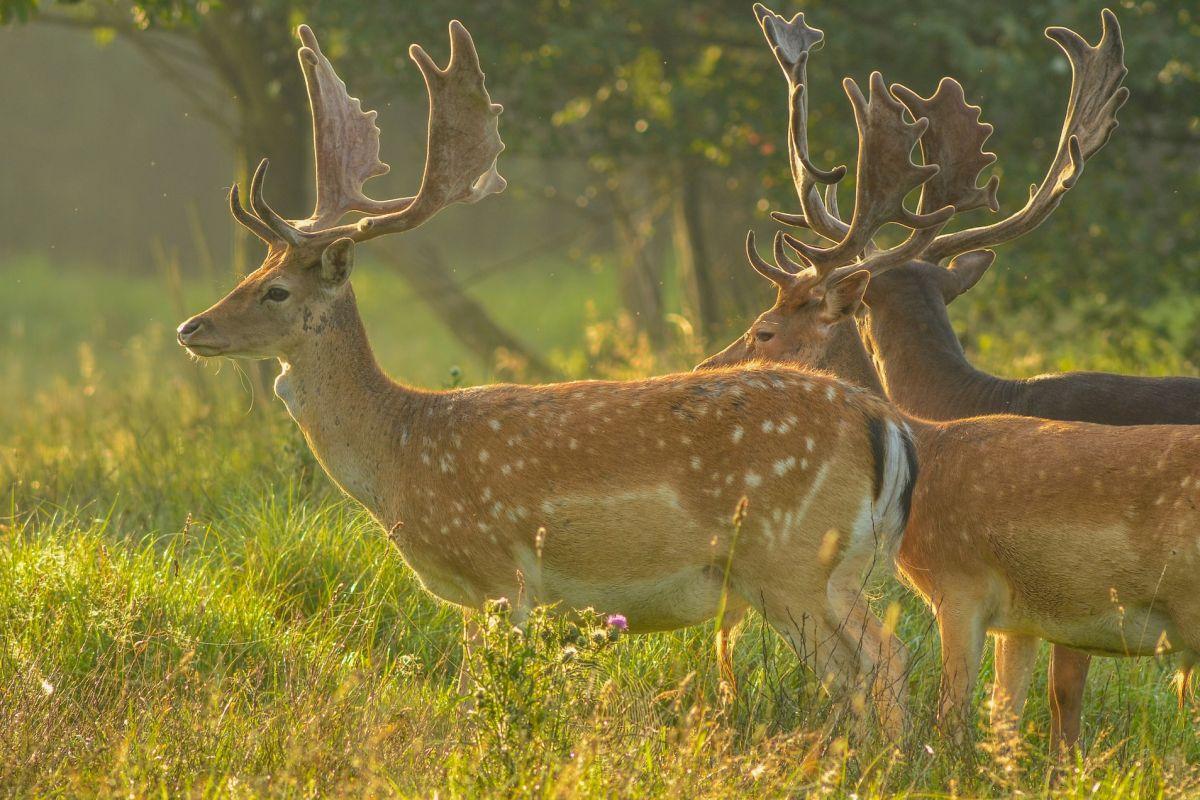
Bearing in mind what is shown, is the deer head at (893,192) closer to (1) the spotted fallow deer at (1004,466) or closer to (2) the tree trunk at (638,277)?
(1) the spotted fallow deer at (1004,466)

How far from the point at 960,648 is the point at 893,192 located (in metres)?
2.06

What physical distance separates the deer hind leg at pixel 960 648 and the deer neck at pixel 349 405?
5.80ft

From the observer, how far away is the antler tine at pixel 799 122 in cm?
592

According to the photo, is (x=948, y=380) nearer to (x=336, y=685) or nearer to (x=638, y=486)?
(x=638, y=486)

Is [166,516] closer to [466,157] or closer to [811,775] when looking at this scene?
[466,157]

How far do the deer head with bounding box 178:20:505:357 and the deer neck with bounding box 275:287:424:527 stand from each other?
0.19 feet

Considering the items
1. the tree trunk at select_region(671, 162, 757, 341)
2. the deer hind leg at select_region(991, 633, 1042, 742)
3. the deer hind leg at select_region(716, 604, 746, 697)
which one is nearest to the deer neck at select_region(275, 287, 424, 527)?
the deer hind leg at select_region(716, 604, 746, 697)

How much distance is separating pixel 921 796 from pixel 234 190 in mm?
2807

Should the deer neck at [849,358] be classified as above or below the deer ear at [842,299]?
below

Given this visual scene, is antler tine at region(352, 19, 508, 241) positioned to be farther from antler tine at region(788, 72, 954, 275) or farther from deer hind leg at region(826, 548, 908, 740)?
deer hind leg at region(826, 548, 908, 740)

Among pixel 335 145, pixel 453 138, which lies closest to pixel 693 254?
pixel 335 145

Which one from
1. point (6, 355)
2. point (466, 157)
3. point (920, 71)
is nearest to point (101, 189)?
point (6, 355)

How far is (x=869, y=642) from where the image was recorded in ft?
14.4

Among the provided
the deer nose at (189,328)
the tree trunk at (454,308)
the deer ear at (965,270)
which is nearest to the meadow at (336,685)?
the deer nose at (189,328)
